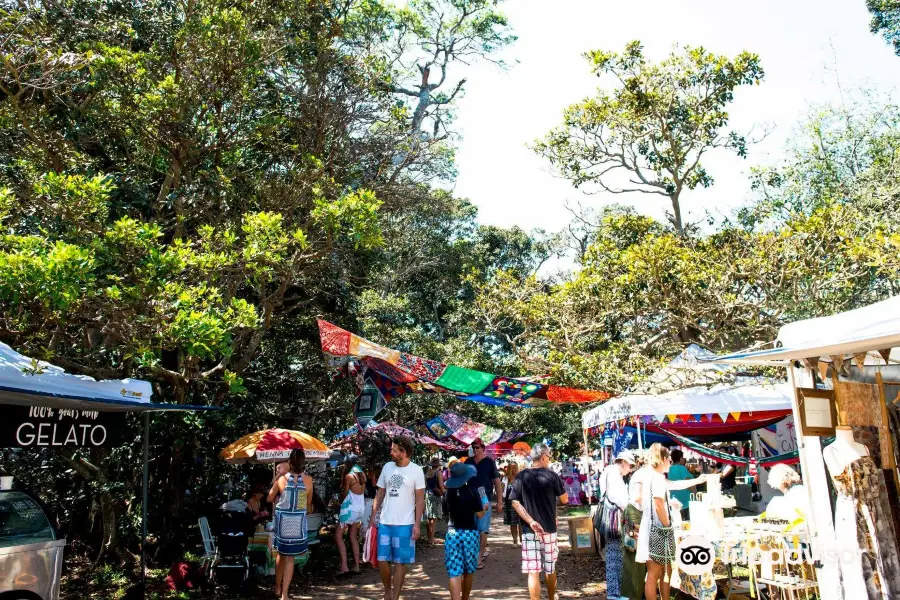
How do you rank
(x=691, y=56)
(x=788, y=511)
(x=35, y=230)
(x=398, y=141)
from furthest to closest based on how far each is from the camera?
(x=691, y=56), (x=398, y=141), (x=35, y=230), (x=788, y=511)

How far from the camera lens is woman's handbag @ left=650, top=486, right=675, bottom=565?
6.04m

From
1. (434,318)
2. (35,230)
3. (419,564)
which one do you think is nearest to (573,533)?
(419,564)

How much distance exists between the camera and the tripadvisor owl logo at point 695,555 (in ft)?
20.0

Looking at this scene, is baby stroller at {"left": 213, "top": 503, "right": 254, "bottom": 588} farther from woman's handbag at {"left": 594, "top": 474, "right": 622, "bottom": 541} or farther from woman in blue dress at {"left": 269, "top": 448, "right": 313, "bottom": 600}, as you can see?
woman's handbag at {"left": 594, "top": 474, "right": 622, "bottom": 541}

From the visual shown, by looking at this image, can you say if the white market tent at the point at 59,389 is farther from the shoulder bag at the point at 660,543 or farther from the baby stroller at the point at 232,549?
the shoulder bag at the point at 660,543

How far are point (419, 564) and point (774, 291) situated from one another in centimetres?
656

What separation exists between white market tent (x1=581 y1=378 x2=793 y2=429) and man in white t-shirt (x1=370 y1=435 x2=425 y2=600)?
3494mm

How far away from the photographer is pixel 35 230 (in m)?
9.38

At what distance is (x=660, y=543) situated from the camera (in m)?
6.05

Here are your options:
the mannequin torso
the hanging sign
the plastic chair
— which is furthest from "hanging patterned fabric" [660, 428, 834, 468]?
the hanging sign

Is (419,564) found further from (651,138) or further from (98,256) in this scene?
(651,138)

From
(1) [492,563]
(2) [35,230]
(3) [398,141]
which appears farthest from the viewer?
(3) [398,141]

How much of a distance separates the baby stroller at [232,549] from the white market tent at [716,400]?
482 centimetres

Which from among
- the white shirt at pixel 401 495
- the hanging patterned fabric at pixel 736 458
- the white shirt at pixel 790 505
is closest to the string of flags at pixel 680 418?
the hanging patterned fabric at pixel 736 458
